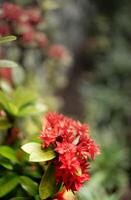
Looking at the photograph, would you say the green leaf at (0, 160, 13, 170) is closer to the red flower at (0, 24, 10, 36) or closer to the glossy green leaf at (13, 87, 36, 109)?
the glossy green leaf at (13, 87, 36, 109)

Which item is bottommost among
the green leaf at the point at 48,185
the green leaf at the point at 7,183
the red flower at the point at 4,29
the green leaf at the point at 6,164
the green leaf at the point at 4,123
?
the green leaf at the point at 7,183

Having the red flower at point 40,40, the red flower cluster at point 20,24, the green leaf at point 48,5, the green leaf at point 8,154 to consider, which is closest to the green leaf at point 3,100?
the green leaf at point 8,154

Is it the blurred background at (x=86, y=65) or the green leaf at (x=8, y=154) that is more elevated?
the green leaf at (x=8, y=154)

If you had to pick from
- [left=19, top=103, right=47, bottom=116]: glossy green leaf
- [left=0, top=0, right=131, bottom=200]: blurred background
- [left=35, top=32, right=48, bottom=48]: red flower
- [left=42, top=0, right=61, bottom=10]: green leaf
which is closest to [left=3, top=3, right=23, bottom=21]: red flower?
[left=0, top=0, right=131, bottom=200]: blurred background

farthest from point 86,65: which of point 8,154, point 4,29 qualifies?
point 8,154

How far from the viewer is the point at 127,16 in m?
5.98

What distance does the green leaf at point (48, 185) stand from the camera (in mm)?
1089

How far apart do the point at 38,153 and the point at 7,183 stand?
0.57 feet

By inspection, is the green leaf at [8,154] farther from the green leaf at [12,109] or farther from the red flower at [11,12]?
the red flower at [11,12]

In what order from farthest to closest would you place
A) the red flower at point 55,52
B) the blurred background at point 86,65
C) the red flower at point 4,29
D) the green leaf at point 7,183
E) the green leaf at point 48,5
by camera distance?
the red flower at point 55,52
the green leaf at point 48,5
the blurred background at point 86,65
the red flower at point 4,29
the green leaf at point 7,183

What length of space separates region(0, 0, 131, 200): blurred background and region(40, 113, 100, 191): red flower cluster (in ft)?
1.63

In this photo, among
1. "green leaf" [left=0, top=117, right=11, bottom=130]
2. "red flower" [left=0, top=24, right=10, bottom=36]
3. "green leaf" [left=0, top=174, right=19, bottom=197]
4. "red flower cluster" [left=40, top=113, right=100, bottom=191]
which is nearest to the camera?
"red flower cluster" [left=40, top=113, right=100, bottom=191]

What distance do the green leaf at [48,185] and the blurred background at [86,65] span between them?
49 centimetres

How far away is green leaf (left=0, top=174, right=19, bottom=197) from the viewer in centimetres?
119
